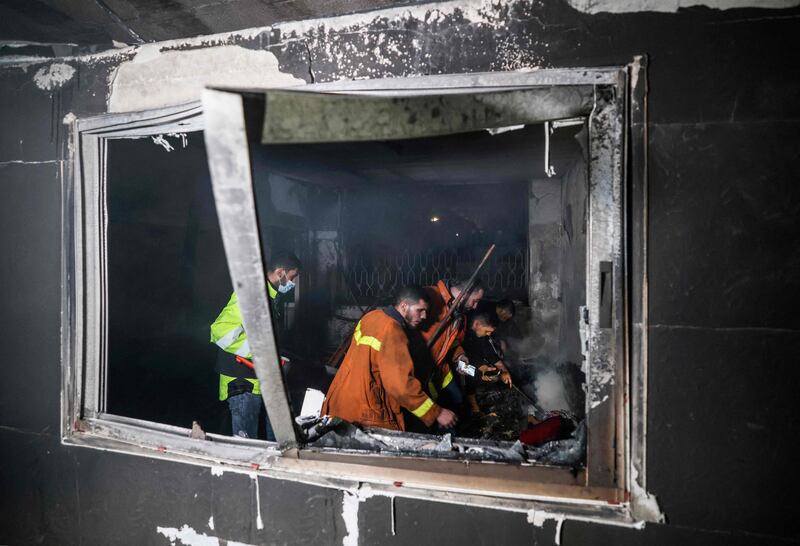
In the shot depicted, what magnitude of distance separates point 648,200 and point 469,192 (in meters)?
6.96

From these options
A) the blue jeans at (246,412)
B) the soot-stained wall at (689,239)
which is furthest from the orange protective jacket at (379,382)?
the soot-stained wall at (689,239)

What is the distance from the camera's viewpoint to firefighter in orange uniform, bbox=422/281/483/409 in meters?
4.93

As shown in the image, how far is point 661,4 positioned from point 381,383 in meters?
3.15

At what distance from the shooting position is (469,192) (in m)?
8.76

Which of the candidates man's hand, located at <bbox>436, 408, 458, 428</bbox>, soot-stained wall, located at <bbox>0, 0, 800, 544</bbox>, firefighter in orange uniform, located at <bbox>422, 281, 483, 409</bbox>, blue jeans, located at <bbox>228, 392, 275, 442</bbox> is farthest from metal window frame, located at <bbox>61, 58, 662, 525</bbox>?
firefighter in orange uniform, located at <bbox>422, 281, 483, 409</bbox>

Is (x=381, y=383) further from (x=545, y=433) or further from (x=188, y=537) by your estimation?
(x=188, y=537)

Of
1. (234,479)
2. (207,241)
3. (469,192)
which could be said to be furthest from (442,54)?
(469,192)

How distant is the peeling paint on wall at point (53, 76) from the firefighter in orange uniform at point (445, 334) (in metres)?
3.73

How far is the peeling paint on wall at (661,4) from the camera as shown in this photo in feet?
5.97

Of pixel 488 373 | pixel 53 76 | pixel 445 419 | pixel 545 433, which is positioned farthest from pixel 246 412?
pixel 488 373

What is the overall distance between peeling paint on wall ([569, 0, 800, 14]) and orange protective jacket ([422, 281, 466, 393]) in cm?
330

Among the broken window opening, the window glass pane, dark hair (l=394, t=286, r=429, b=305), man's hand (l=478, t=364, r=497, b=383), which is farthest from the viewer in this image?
man's hand (l=478, t=364, r=497, b=383)

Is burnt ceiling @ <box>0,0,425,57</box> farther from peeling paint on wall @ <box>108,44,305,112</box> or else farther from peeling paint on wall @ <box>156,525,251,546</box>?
peeling paint on wall @ <box>156,525,251,546</box>

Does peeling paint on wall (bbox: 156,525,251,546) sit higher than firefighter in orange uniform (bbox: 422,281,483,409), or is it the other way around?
firefighter in orange uniform (bbox: 422,281,483,409)
